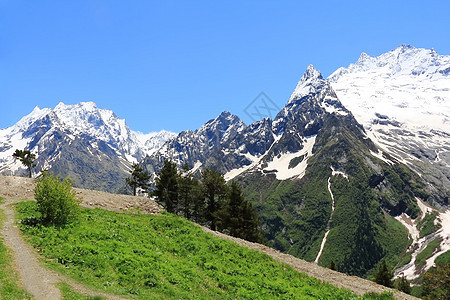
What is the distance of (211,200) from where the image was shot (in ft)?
256

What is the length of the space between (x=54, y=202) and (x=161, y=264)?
13922 millimetres

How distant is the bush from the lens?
33.0 meters

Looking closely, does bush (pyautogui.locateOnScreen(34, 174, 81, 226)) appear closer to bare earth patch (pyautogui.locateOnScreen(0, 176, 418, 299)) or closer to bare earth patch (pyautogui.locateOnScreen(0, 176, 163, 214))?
bare earth patch (pyautogui.locateOnScreen(0, 176, 418, 299))

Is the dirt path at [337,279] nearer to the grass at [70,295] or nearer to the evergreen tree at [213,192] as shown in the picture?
the grass at [70,295]

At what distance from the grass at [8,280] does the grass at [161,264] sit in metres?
2.45

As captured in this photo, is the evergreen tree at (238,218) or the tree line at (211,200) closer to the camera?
the evergreen tree at (238,218)

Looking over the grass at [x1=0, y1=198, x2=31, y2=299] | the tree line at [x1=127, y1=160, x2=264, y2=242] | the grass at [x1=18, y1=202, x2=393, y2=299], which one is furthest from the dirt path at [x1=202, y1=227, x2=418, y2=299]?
the tree line at [x1=127, y1=160, x2=264, y2=242]

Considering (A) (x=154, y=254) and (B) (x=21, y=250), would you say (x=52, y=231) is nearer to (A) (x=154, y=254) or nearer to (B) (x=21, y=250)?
(B) (x=21, y=250)

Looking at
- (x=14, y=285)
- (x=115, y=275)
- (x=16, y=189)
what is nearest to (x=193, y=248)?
(x=115, y=275)

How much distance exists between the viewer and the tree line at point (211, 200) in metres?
75.2

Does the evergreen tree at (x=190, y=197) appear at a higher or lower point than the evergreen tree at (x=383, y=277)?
higher

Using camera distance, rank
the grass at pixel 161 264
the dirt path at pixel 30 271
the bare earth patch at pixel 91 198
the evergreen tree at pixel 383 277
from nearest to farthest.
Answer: the dirt path at pixel 30 271 < the grass at pixel 161 264 < the bare earth patch at pixel 91 198 < the evergreen tree at pixel 383 277

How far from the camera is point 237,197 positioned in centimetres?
7812

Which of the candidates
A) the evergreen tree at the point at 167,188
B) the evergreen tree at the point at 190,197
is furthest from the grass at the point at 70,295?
the evergreen tree at the point at 167,188
